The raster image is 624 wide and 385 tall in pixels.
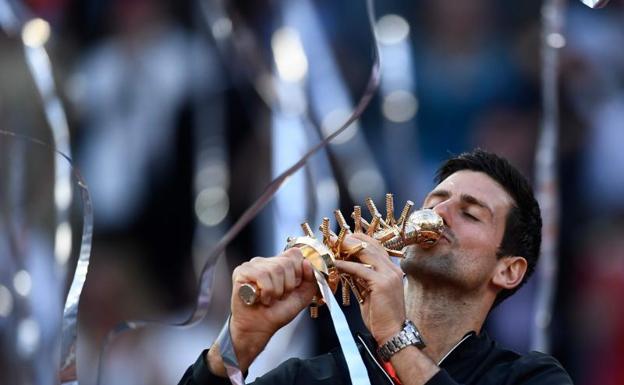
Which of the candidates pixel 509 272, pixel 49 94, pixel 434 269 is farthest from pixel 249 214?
pixel 49 94

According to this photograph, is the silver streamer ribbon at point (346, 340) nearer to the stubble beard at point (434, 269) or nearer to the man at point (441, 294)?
the man at point (441, 294)

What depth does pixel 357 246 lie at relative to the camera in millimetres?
2234

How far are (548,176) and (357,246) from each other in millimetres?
1976

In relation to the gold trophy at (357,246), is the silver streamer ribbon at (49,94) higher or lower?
higher

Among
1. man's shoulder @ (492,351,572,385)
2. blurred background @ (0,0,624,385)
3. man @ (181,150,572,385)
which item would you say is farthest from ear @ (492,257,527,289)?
blurred background @ (0,0,624,385)

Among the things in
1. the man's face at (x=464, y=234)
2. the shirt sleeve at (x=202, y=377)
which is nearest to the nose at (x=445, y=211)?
the man's face at (x=464, y=234)

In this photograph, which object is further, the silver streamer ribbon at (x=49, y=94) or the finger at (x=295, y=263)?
the silver streamer ribbon at (x=49, y=94)

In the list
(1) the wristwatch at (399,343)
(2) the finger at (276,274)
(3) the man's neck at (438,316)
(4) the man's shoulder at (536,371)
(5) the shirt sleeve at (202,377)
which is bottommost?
(4) the man's shoulder at (536,371)

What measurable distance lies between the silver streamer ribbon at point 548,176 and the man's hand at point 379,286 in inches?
65.8

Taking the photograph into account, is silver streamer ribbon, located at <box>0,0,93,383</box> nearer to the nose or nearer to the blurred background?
the blurred background

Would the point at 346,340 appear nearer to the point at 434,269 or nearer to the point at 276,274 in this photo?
the point at 276,274

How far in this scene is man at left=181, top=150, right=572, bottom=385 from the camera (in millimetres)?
2268

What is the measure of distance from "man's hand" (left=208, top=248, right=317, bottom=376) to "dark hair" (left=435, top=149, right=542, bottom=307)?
674mm

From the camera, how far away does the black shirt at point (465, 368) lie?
8.17 feet
